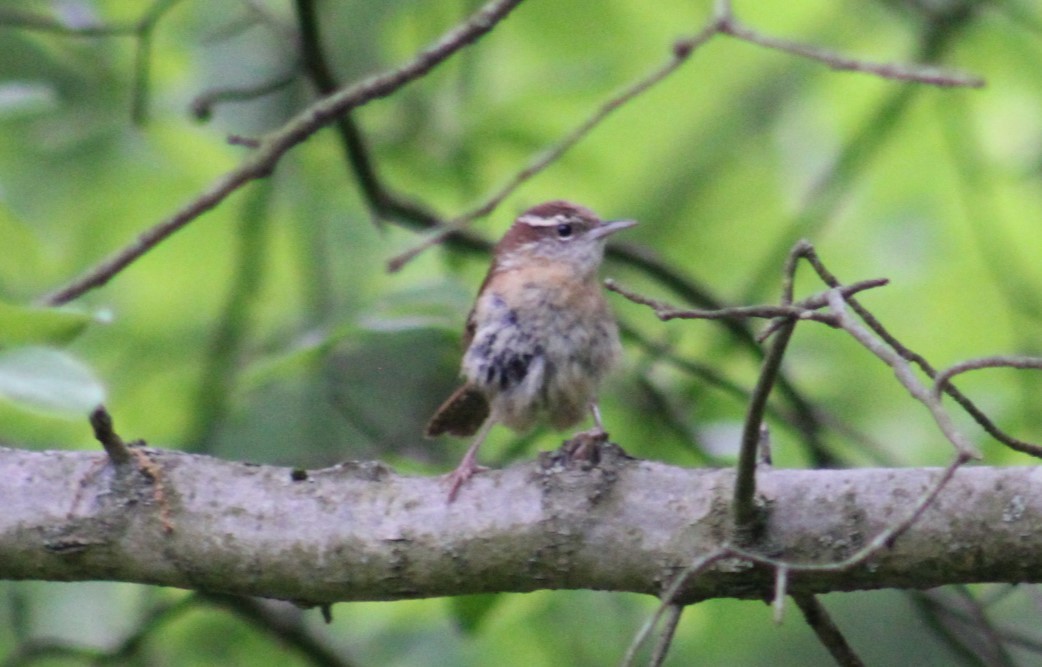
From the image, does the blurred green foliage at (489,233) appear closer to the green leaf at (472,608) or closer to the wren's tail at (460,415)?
the wren's tail at (460,415)

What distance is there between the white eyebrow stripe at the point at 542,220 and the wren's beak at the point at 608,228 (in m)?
0.11

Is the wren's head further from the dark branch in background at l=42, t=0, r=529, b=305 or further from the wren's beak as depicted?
the dark branch in background at l=42, t=0, r=529, b=305

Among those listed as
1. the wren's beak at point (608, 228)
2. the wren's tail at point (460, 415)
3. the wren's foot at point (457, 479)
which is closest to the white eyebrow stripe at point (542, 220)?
the wren's beak at point (608, 228)

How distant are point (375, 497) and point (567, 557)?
1.34ft

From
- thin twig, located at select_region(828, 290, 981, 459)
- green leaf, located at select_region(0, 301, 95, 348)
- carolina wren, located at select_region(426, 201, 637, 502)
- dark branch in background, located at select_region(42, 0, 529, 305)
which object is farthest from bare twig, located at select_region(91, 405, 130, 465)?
thin twig, located at select_region(828, 290, 981, 459)

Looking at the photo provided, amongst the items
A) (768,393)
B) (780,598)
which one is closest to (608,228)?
(768,393)

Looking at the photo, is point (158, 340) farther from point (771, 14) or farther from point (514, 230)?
point (771, 14)

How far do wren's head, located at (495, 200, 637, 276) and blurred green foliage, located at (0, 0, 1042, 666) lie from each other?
1.07ft

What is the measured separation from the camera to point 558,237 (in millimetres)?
4508

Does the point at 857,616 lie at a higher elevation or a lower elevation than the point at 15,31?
lower

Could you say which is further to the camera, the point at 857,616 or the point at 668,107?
the point at 668,107

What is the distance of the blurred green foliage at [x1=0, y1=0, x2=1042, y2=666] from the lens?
451 cm

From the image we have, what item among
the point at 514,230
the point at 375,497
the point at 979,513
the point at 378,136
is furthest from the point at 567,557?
the point at 378,136

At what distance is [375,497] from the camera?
2650mm
